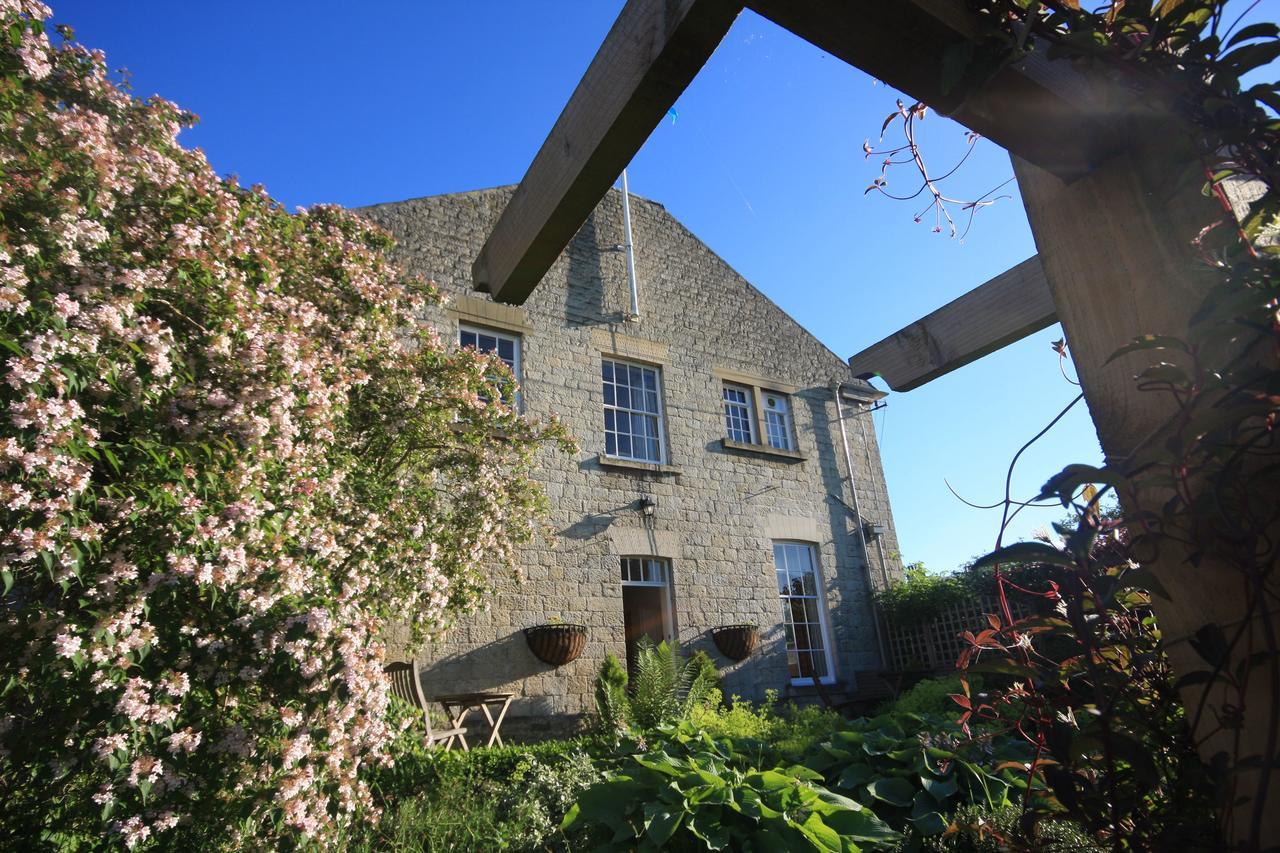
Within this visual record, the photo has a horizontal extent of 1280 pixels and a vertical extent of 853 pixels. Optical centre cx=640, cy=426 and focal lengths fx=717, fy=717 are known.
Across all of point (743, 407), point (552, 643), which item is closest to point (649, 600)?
point (552, 643)

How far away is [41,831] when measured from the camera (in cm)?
324

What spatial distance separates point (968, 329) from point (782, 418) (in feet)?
30.5

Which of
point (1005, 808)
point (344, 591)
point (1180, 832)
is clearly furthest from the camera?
point (344, 591)

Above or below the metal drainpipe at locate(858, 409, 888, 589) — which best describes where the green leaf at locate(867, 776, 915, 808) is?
below

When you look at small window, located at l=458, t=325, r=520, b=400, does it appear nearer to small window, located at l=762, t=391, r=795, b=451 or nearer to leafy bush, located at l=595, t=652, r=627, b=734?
leafy bush, located at l=595, t=652, r=627, b=734

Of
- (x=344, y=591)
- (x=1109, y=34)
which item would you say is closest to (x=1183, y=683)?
(x=1109, y=34)

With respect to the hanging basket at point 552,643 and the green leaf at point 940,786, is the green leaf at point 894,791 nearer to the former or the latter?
the green leaf at point 940,786

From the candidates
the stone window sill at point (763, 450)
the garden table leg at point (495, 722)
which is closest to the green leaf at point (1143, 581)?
the garden table leg at point (495, 722)

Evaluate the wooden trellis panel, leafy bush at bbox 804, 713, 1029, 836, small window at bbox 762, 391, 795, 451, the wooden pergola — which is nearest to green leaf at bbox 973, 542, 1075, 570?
the wooden pergola

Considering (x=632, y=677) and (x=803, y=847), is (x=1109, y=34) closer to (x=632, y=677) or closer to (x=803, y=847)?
(x=803, y=847)

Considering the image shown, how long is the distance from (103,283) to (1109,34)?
12.4 feet

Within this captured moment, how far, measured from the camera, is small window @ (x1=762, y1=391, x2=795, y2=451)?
11.6 meters

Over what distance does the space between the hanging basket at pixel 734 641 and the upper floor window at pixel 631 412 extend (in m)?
2.40

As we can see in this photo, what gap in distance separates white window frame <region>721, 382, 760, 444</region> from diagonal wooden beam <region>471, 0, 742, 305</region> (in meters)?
9.10
